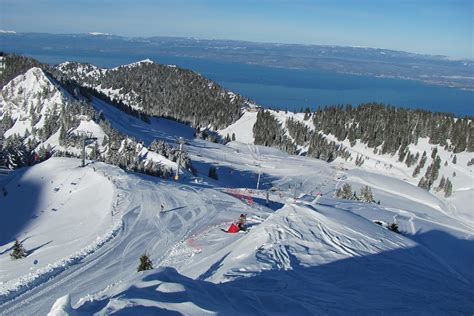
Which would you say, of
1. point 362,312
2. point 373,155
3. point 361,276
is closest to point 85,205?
point 361,276

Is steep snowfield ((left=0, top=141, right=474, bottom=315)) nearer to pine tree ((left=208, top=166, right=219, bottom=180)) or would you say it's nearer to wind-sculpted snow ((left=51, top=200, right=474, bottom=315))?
wind-sculpted snow ((left=51, top=200, right=474, bottom=315))

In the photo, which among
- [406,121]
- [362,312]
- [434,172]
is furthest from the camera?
[406,121]

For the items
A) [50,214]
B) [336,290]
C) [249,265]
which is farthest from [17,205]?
[336,290]

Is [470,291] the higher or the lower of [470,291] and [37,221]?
the higher

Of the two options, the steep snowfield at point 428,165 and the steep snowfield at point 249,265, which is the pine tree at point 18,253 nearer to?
the steep snowfield at point 249,265

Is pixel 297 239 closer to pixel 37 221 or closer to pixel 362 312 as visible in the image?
pixel 362 312
